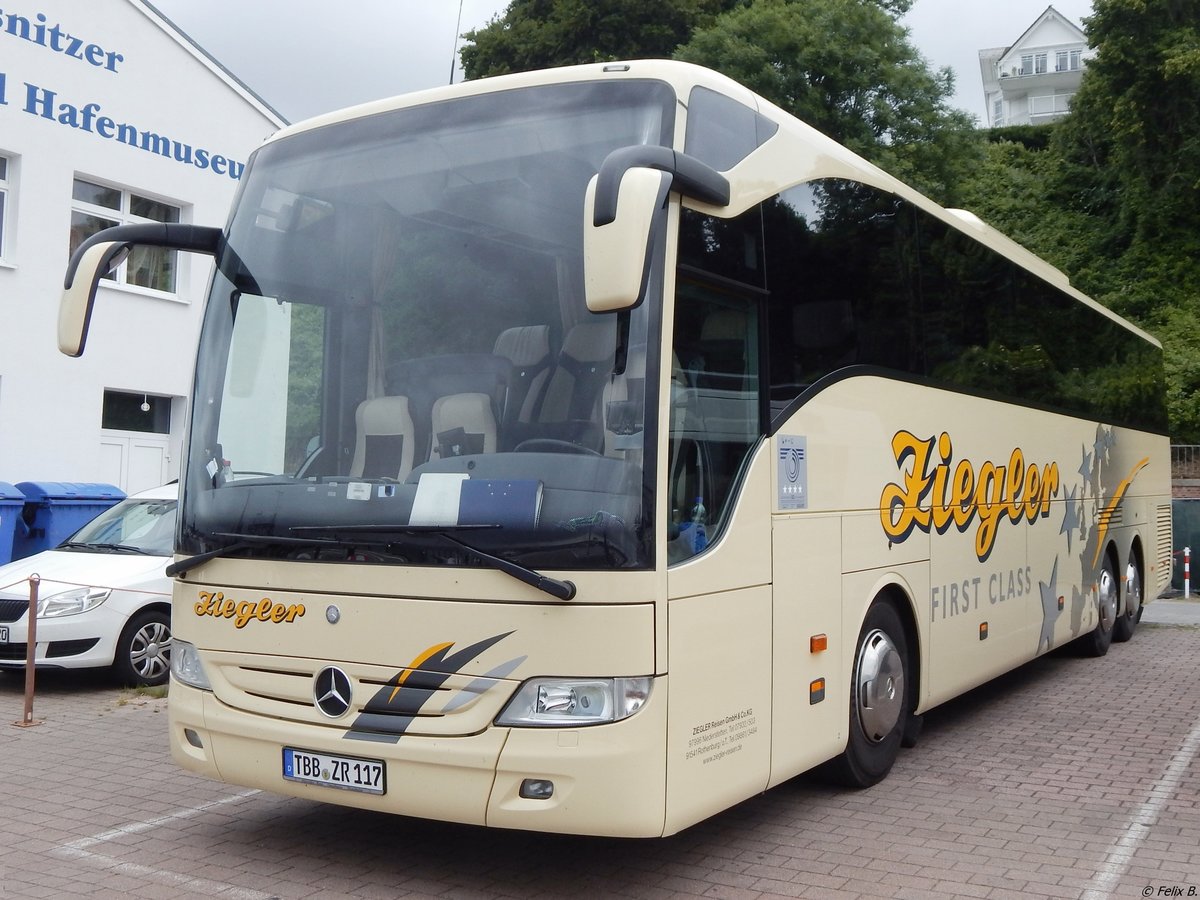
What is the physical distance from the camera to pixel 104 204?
1848cm

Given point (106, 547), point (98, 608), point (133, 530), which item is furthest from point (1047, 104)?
point (98, 608)

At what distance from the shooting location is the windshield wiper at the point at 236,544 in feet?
16.6

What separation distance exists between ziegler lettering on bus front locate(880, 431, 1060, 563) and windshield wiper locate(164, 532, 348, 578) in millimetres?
3260

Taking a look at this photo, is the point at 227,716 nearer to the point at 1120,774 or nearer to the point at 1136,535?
the point at 1120,774

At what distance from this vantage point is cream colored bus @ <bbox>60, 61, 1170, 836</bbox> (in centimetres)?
463

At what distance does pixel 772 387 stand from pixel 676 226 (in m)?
1.05

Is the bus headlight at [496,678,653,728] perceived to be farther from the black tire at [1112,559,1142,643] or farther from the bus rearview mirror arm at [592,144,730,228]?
the black tire at [1112,559,1142,643]

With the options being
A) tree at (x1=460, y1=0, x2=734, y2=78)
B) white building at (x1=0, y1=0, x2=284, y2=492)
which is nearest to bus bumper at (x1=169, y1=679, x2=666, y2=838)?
white building at (x1=0, y1=0, x2=284, y2=492)

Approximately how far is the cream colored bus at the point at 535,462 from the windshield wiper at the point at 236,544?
0.01 m

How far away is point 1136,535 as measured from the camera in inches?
520

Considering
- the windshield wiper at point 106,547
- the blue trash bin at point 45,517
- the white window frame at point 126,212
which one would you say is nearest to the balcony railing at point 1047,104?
the white window frame at point 126,212

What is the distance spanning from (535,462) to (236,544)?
1453 mm

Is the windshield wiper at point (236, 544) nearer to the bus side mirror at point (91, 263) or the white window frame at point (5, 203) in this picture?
the bus side mirror at point (91, 263)

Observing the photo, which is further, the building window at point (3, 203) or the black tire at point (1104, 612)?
the building window at point (3, 203)
